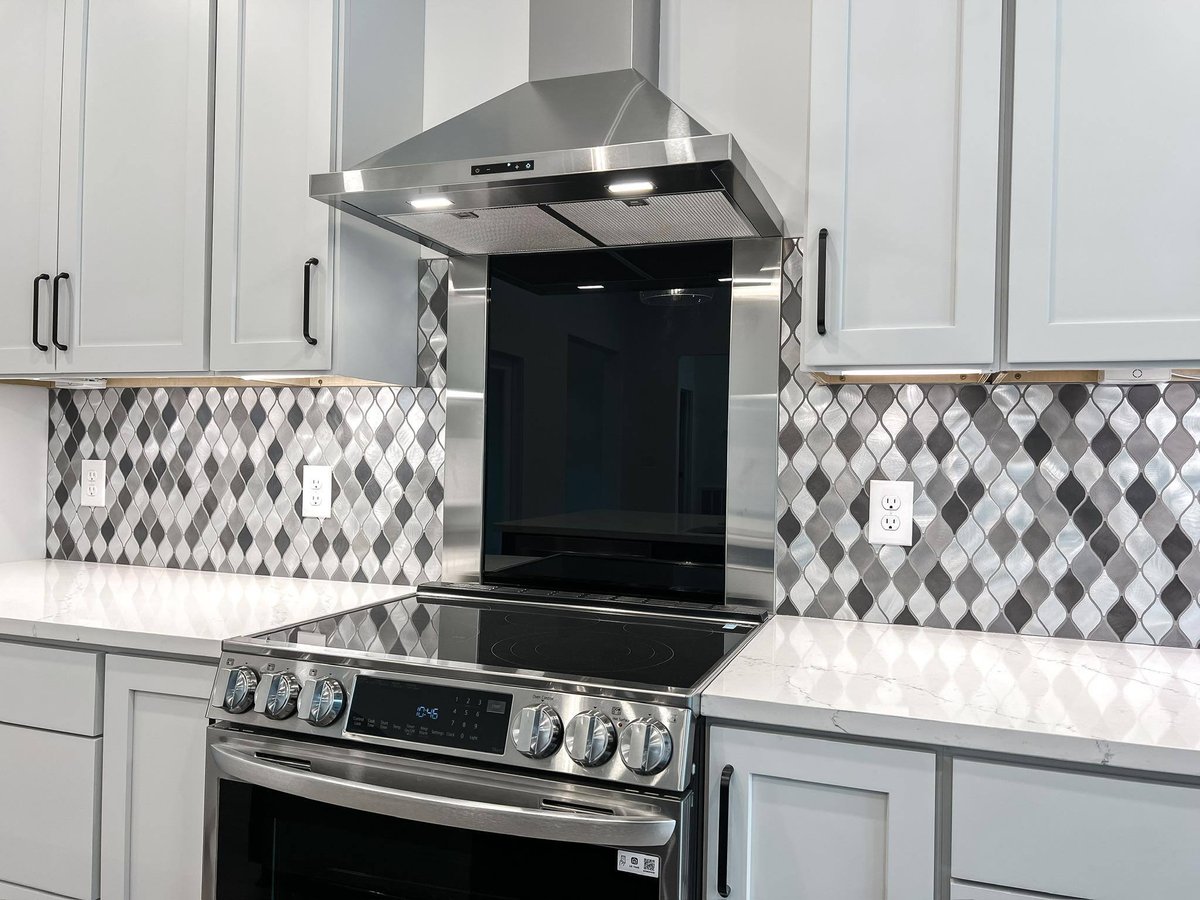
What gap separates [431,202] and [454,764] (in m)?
1.04

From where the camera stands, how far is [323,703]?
143 cm

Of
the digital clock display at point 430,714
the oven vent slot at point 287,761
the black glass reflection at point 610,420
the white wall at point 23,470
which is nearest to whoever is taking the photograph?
the digital clock display at point 430,714

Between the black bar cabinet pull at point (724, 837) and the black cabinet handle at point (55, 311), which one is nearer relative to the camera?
the black bar cabinet pull at point (724, 837)

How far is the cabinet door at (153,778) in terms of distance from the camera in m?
1.64

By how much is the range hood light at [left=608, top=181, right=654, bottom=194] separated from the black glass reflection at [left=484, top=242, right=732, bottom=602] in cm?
40

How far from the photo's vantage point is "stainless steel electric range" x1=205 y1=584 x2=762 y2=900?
1241 mm

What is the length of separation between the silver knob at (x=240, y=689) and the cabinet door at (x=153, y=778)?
0.44 ft

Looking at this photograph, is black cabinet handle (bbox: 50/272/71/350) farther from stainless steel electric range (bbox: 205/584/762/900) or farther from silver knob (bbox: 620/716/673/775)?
silver knob (bbox: 620/716/673/775)

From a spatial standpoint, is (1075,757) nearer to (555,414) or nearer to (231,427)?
(555,414)

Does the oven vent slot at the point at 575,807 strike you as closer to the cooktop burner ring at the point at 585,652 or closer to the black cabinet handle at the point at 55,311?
the cooktop burner ring at the point at 585,652

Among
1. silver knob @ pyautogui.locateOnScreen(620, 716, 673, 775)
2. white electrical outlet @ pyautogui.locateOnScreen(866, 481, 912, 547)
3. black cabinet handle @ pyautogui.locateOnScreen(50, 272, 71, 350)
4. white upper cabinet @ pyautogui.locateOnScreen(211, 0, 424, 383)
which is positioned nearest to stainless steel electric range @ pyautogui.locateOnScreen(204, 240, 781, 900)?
silver knob @ pyautogui.locateOnScreen(620, 716, 673, 775)

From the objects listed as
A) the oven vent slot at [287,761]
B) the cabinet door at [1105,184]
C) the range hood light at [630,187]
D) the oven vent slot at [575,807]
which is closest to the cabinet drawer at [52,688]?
the oven vent slot at [287,761]

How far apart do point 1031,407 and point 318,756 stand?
149 cm

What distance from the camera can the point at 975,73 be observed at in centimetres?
149
